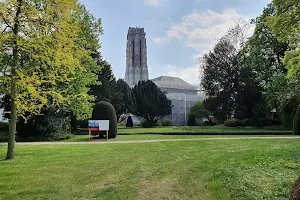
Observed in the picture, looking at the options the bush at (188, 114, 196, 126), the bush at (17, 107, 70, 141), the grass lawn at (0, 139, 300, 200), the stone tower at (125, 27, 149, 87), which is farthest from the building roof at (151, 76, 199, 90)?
the grass lawn at (0, 139, 300, 200)

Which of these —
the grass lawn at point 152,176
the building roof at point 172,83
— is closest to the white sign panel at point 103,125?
the grass lawn at point 152,176

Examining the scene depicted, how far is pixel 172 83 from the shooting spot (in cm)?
6862

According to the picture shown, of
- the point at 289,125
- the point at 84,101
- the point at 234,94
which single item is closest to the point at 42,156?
the point at 84,101

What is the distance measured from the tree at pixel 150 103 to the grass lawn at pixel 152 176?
35.3 meters

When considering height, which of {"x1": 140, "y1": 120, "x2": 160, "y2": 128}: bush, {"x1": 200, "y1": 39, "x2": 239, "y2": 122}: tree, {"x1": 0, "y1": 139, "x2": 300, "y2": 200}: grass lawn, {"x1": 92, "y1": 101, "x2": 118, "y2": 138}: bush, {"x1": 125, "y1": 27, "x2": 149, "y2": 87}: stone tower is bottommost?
{"x1": 0, "y1": 139, "x2": 300, "y2": 200}: grass lawn

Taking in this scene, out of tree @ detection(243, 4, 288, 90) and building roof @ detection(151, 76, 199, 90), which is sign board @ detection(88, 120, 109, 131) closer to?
tree @ detection(243, 4, 288, 90)

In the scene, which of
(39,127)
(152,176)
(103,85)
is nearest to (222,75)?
(103,85)

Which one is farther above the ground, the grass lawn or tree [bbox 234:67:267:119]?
tree [bbox 234:67:267:119]

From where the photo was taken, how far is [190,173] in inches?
254

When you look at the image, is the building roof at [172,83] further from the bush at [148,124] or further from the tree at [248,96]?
the tree at [248,96]

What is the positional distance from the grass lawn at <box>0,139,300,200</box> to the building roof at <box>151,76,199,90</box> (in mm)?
57356

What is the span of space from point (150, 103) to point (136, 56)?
145 feet

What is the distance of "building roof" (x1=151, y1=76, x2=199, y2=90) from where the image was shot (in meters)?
66.6

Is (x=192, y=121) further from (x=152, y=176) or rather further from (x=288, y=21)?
(x=152, y=176)
